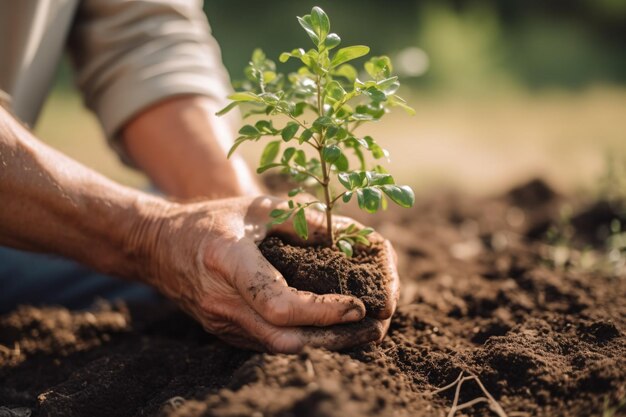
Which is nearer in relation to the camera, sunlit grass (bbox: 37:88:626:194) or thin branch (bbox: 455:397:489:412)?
thin branch (bbox: 455:397:489:412)

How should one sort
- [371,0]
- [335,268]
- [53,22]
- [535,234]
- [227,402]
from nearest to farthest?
[227,402] < [335,268] < [53,22] < [535,234] < [371,0]

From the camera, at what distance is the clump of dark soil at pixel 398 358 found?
62.7 inches

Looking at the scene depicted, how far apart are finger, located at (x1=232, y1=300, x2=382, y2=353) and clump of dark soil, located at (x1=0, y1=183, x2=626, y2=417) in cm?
4

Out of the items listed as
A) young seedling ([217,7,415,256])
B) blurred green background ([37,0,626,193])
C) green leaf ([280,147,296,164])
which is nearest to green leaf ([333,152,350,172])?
young seedling ([217,7,415,256])

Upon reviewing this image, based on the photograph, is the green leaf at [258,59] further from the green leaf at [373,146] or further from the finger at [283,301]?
the finger at [283,301]

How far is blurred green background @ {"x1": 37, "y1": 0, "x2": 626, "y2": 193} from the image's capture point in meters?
4.58

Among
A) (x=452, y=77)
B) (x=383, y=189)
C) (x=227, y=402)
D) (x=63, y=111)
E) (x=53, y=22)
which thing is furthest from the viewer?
(x=452, y=77)

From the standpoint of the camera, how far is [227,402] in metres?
1.47

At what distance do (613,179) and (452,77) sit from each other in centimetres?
294

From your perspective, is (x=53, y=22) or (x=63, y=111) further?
(x=63, y=111)

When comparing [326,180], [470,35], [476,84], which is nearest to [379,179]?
[326,180]

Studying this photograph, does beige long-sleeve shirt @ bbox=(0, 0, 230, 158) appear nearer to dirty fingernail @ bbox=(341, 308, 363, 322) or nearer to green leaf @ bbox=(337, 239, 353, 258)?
green leaf @ bbox=(337, 239, 353, 258)

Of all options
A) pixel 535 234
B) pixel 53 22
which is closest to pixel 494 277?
pixel 535 234

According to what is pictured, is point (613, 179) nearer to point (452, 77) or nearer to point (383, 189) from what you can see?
point (383, 189)
